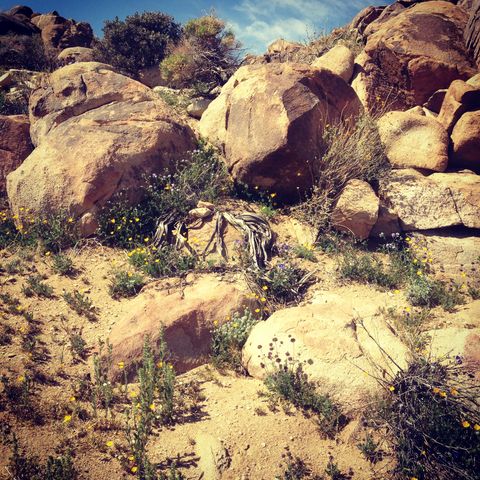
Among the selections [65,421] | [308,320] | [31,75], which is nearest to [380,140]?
[308,320]

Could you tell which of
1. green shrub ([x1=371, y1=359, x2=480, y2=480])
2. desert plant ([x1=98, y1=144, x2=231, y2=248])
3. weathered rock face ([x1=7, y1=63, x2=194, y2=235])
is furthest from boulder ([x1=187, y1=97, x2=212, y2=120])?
green shrub ([x1=371, y1=359, x2=480, y2=480])

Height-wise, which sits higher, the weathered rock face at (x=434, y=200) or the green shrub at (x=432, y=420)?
the weathered rock face at (x=434, y=200)

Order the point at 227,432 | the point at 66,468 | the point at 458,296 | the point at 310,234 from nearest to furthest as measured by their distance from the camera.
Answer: the point at 66,468 → the point at 227,432 → the point at 458,296 → the point at 310,234

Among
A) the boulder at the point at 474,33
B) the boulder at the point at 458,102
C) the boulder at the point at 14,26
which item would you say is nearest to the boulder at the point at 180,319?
the boulder at the point at 458,102

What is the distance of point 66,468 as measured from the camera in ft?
8.77

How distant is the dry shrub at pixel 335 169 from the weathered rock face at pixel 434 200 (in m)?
0.55

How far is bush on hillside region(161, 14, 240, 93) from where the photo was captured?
35.4 feet

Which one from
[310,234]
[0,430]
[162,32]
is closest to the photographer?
[0,430]

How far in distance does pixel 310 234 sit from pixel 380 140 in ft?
8.86

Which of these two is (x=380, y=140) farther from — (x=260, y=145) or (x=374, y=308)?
(x=374, y=308)

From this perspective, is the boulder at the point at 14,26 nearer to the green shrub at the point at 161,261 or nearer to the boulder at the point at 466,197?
the green shrub at the point at 161,261

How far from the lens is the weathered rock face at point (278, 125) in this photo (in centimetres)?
595

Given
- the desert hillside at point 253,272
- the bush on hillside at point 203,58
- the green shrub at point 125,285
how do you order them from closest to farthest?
1. the desert hillside at point 253,272
2. the green shrub at point 125,285
3. the bush on hillside at point 203,58

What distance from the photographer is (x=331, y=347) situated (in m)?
3.76
